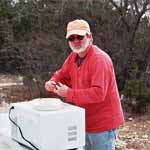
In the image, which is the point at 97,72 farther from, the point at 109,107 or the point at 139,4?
the point at 139,4

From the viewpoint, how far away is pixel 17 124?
87.5 inches

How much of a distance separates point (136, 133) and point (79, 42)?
3.70 meters

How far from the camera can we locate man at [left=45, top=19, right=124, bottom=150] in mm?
2352

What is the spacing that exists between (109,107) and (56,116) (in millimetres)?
591

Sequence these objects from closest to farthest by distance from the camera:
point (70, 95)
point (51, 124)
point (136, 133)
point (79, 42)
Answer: point (51, 124) < point (70, 95) < point (79, 42) < point (136, 133)

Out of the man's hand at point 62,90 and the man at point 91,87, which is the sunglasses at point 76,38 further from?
the man's hand at point 62,90

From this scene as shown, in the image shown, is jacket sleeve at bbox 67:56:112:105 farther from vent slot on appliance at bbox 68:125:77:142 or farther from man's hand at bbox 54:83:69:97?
vent slot on appliance at bbox 68:125:77:142

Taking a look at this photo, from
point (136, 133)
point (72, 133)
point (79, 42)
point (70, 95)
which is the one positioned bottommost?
point (136, 133)

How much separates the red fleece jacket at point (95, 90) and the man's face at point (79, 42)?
0.05m

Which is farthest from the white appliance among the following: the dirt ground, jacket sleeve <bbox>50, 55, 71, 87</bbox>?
the dirt ground

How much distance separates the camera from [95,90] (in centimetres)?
234

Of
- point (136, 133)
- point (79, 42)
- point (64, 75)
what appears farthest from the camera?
point (136, 133)

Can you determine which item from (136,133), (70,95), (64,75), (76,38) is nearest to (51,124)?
(70,95)

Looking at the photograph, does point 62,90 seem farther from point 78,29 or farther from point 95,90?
point 78,29
